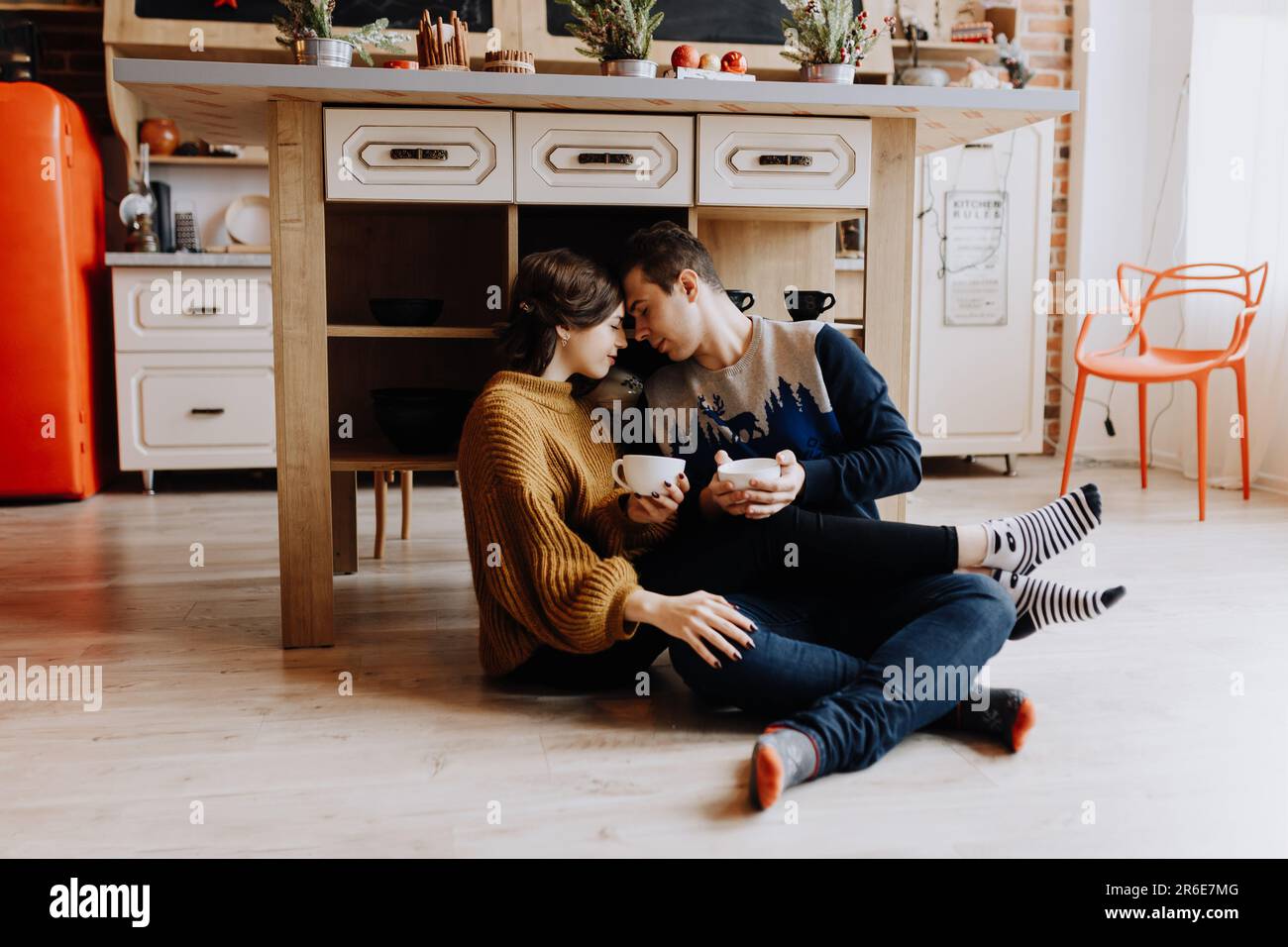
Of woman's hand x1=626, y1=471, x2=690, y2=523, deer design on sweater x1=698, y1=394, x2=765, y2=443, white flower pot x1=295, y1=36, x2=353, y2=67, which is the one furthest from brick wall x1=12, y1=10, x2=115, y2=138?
woman's hand x1=626, y1=471, x2=690, y2=523

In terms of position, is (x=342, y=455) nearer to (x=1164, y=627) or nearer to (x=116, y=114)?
(x=1164, y=627)

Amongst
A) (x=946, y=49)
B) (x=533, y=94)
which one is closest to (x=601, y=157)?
(x=533, y=94)

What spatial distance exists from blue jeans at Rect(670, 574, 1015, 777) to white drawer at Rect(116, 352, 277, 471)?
261 cm

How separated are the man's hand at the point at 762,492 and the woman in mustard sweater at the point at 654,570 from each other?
45 millimetres

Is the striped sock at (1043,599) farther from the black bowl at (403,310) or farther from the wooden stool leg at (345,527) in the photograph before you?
the wooden stool leg at (345,527)

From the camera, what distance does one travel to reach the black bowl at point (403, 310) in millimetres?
2207

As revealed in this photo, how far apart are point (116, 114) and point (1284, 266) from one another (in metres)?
3.84

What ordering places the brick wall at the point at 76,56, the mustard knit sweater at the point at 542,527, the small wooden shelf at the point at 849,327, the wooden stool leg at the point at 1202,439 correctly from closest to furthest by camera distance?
the mustard knit sweater at the point at 542,527
the small wooden shelf at the point at 849,327
the wooden stool leg at the point at 1202,439
the brick wall at the point at 76,56

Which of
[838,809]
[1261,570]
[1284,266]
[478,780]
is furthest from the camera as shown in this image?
[1284,266]

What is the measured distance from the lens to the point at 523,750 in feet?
5.44

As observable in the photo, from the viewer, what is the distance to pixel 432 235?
255 cm

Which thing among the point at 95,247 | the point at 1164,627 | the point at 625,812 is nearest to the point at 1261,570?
the point at 1164,627

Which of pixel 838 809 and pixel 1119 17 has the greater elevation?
pixel 1119 17

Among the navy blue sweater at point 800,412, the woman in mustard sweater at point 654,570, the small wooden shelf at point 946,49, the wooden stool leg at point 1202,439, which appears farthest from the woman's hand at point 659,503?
the small wooden shelf at point 946,49
